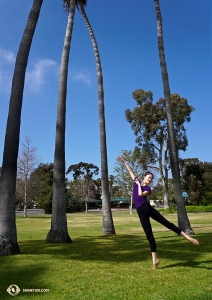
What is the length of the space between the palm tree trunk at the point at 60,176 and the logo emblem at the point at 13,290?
6.75 metres

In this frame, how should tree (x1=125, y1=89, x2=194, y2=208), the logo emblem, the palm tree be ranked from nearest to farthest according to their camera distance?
the logo emblem < the palm tree < tree (x1=125, y1=89, x2=194, y2=208)

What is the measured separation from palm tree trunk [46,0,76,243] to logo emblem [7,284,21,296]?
6.75m

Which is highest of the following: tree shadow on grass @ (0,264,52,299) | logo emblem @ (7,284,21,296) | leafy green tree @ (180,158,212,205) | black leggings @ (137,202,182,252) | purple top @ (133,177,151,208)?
leafy green tree @ (180,158,212,205)

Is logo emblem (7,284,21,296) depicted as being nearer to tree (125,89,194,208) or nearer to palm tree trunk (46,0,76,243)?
palm tree trunk (46,0,76,243)

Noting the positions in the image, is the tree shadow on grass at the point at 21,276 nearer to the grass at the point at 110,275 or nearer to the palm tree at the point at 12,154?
the grass at the point at 110,275

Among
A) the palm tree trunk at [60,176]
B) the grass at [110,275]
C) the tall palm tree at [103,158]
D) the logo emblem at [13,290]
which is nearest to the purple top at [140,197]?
the grass at [110,275]

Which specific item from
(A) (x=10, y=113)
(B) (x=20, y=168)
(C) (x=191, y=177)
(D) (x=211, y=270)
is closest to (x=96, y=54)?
(A) (x=10, y=113)

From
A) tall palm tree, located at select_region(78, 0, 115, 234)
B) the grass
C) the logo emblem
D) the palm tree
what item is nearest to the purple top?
the grass

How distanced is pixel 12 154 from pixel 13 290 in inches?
183

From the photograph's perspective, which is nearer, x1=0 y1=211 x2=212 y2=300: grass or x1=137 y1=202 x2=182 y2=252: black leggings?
x1=0 y1=211 x2=212 y2=300: grass

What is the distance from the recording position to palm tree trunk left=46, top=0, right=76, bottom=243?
39.5 feet

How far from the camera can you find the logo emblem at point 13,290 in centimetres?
487

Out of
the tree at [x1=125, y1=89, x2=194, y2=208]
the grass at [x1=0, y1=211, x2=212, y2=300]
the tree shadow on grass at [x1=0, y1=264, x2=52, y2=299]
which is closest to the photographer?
the grass at [x1=0, y1=211, x2=212, y2=300]

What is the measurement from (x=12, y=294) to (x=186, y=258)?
4.60 meters
